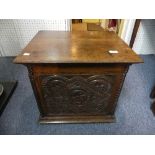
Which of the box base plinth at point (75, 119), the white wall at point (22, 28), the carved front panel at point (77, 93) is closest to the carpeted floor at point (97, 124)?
the box base plinth at point (75, 119)

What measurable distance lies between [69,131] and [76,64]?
2.12 feet

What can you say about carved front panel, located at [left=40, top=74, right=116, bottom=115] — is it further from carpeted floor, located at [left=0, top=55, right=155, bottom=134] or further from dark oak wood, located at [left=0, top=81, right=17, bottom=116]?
dark oak wood, located at [left=0, top=81, right=17, bottom=116]

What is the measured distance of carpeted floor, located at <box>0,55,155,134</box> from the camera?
1.20 meters

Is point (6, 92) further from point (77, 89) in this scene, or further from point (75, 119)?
point (77, 89)

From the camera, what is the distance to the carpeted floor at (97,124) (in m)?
1.20

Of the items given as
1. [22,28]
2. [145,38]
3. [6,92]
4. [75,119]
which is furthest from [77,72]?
[145,38]

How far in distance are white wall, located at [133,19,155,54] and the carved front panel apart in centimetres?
160

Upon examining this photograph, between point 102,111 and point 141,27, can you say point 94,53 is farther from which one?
point 141,27

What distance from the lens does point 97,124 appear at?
1242 millimetres

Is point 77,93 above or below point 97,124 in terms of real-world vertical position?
above

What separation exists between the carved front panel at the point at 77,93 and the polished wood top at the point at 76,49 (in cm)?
14

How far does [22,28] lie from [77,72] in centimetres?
149

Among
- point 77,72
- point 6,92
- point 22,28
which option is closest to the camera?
point 77,72

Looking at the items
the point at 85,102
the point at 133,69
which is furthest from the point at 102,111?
the point at 133,69
